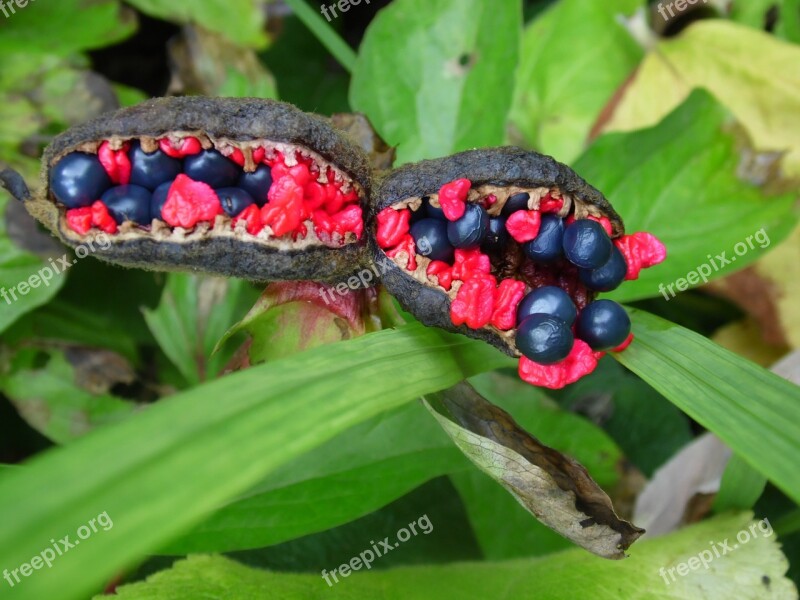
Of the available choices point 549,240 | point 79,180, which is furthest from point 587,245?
point 79,180

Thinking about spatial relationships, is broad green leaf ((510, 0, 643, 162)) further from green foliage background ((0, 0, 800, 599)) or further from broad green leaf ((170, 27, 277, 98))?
broad green leaf ((170, 27, 277, 98))

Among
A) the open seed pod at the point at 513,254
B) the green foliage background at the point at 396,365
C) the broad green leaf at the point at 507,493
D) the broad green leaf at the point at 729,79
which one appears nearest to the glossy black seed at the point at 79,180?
the green foliage background at the point at 396,365

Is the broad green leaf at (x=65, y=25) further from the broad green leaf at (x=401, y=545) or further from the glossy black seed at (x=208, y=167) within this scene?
the broad green leaf at (x=401, y=545)

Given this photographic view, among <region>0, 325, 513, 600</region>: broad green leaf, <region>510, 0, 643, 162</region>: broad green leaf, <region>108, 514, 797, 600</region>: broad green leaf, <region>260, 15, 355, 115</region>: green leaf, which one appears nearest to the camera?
<region>0, 325, 513, 600</region>: broad green leaf

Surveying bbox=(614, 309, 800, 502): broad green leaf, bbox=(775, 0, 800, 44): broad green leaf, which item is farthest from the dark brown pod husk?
bbox=(775, 0, 800, 44): broad green leaf

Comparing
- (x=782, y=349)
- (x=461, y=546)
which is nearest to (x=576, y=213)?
(x=461, y=546)

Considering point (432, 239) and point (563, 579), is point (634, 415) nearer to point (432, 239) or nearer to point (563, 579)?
point (563, 579)
